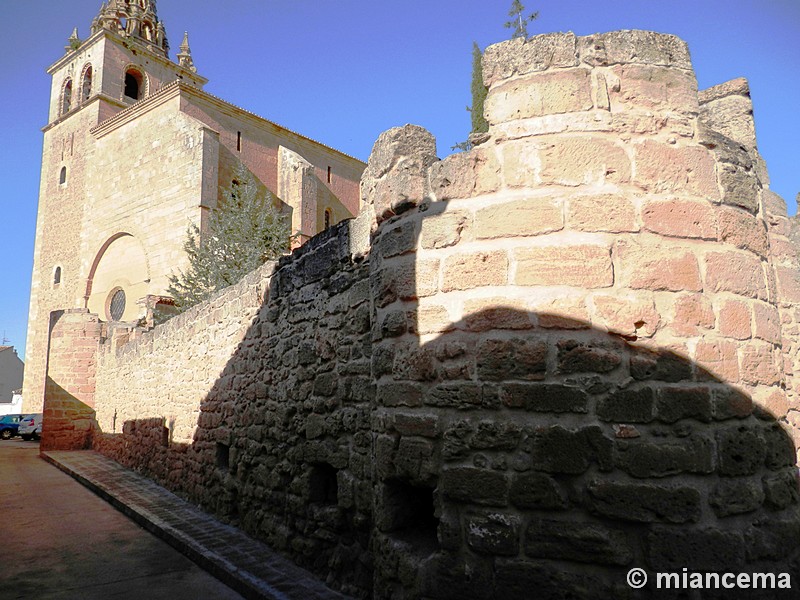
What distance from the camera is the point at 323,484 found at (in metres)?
4.55

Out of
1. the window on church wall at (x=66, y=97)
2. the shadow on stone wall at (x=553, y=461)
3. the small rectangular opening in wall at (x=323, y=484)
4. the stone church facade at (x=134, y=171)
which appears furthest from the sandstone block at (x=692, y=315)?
the window on church wall at (x=66, y=97)

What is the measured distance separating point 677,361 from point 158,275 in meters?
19.4

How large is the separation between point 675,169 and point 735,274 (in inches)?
21.8

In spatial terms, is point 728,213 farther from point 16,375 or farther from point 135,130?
point 16,375

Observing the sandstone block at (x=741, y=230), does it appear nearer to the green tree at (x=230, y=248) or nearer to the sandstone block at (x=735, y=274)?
the sandstone block at (x=735, y=274)

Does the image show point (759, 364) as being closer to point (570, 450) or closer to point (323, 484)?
point (570, 450)

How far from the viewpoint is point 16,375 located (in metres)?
44.2

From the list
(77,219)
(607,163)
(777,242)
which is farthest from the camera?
(77,219)

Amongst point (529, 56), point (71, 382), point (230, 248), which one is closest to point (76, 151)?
point (230, 248)

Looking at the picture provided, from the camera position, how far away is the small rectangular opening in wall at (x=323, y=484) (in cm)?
449

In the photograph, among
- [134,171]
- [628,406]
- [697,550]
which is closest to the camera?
[697,550]

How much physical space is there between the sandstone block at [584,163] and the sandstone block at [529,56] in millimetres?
396

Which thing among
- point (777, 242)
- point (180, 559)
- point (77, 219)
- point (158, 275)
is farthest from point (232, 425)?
point (77, 219)

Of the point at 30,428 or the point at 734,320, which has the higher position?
the point at 734,320
